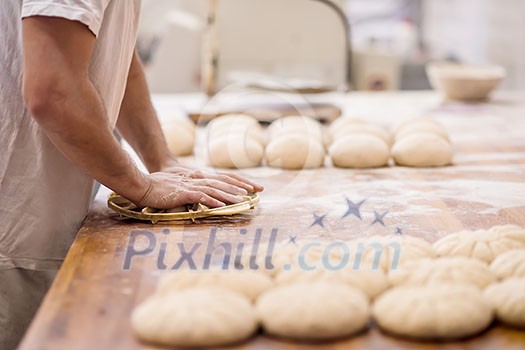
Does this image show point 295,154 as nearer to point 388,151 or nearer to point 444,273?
point 388,151

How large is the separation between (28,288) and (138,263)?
493 millimetres

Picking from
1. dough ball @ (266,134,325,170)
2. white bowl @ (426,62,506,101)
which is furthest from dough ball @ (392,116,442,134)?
white bowl @ (426,62,506,101)

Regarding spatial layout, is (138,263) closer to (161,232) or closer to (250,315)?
(161,232)

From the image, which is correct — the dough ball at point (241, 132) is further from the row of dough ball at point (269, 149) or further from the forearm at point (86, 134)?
the forearm at point (86, 134)

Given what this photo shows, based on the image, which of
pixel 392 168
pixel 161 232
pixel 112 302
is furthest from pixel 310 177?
pixel 112 302

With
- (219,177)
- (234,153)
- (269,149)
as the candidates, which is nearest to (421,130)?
(269,149)

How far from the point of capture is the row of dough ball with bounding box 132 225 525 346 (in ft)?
3.88

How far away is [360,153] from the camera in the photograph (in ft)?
8.34

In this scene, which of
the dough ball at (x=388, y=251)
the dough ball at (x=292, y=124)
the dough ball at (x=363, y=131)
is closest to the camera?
the dough ball at (x=388, y=251)

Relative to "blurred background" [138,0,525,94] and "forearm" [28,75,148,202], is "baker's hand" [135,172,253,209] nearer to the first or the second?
"forearm" [28,75,148,202]

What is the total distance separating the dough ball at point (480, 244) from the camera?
1.52m

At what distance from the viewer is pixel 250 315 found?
1.23 metres

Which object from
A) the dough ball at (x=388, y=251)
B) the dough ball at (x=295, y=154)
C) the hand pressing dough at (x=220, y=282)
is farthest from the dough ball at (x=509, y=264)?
the dough ball at (x=295, y=154)

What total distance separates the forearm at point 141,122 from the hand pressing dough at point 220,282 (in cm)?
85
